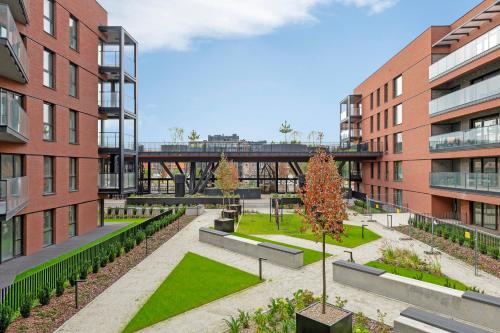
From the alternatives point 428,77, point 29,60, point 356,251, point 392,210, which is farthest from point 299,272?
point 428,77

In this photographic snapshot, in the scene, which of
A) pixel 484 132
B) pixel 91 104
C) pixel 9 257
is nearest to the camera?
pixel 9 257

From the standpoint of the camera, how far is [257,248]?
15344 mm

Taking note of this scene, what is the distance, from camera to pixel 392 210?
95.5 feet

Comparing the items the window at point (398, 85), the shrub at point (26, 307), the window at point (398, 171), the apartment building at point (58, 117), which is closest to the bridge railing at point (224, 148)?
the window at point (398, 171)

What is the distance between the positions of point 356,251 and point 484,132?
1203 centimetres

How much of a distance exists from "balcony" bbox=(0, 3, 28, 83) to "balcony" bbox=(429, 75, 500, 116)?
24044 mm

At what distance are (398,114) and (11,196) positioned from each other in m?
32.7

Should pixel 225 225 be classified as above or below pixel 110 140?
below

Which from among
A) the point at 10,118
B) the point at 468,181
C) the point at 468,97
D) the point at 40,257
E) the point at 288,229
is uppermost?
the point at 468,97

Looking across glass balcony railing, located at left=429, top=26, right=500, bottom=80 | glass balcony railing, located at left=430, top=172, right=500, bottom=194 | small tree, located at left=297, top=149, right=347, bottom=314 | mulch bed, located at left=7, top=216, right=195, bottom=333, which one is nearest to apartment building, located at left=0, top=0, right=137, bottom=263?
mulch bed, located at left=7, top=216, right=195, bottom=333

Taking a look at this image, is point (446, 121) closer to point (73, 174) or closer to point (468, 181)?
point (468, 181)

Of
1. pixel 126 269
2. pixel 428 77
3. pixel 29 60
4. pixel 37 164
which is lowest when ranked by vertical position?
pixel 126 269

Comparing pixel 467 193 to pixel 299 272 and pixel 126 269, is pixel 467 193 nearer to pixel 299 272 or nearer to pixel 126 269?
pixel 299 272

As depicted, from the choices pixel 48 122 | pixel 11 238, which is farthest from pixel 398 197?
pixel 11 238
